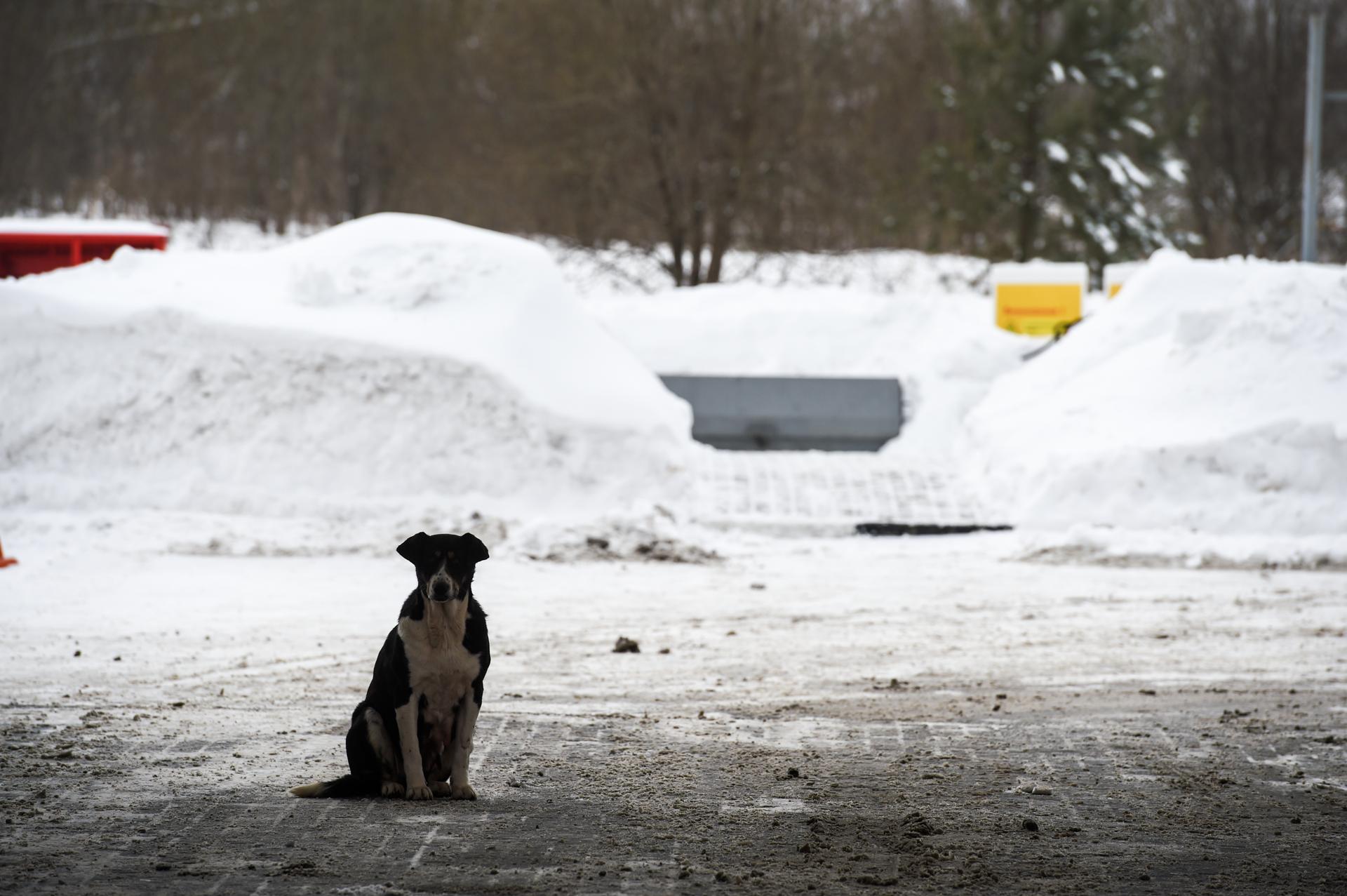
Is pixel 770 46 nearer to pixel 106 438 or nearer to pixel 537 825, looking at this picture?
pixel 106 438

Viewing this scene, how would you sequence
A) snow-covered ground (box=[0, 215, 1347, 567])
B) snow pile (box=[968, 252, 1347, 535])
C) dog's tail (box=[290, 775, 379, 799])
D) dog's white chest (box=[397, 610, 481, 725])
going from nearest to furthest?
1. dog's white chest (box=[397, 610, 481, 725])
2. dog's tail (box=[290, 775, 379, 799])
3. snow-covered ground (box=[0, 215, 1347, 567])
4. snow pile (box=[968, 252, 1347, 535])

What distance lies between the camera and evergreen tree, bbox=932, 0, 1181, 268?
26422mm

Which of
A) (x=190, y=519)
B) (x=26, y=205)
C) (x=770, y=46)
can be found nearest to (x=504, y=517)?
(x=190, y=519)

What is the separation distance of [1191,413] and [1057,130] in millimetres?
15286

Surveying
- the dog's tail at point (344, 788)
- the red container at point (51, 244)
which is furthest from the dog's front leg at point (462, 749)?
the red container at point (51, 244)

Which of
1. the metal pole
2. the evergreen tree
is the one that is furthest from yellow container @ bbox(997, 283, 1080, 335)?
the evergreen tree

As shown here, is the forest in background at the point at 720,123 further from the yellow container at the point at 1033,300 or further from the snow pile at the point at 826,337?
the yellow container at the point at 1033,300

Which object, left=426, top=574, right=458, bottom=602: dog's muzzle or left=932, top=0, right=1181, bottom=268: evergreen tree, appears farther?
left=932, top=0, right=1181, bottom=268: evergreen tree

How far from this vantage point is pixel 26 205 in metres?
36.8

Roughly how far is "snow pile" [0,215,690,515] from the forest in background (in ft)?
38.2

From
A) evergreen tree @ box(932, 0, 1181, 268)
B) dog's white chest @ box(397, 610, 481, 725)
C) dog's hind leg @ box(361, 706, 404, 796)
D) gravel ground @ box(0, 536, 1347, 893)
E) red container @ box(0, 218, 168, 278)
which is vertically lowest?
gravel ground @ box(0, 536, 1347, 893)

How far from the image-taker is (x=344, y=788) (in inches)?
183

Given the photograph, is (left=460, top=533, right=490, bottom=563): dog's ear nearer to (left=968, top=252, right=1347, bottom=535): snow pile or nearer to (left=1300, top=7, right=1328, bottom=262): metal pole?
(left=968, top=252, right=1347, bottom=535): snow pile

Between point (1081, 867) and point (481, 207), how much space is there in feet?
80.7
